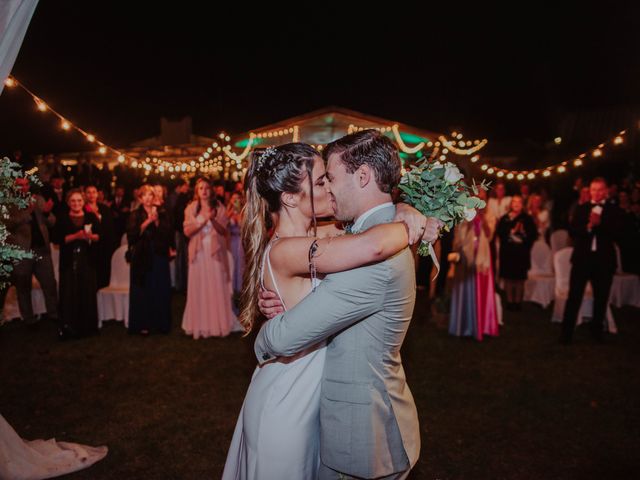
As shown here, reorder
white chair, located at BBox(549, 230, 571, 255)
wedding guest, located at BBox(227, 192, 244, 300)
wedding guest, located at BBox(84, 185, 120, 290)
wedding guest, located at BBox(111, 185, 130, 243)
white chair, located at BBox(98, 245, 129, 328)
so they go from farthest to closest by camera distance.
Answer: wedding guest, located at BBox(111, 185, 130, 243) → white chair, located at BBox(549, 230, 571, 255) → wedding guest, located at BBox(227, 192, 244, 300) → white chair, located at BBox(98, 245, 129, 328) → wedding guest, located at BBox(84, 185, 120, 290)

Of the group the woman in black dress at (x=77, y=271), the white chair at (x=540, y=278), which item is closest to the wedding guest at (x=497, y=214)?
the white chair at (x=540, y=278)

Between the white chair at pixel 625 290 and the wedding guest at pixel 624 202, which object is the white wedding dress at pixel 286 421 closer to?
the white chair at pixel 625 290

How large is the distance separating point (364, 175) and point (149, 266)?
518 centimetres

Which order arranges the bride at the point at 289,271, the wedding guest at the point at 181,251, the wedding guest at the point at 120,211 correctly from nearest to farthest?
1. the bride at the point at 289,271
2. the wedding guest at the point at 181,251
3. the wedding guest at the point at 120,211

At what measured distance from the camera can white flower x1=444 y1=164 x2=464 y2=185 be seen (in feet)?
→ 6.12

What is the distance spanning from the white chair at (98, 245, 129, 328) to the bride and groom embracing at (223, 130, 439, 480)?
5.35m

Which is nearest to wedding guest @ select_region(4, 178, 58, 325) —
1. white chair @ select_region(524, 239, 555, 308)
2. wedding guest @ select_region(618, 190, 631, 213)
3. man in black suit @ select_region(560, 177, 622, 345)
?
man in black suit @ select_region(560, 177, 622, 345)

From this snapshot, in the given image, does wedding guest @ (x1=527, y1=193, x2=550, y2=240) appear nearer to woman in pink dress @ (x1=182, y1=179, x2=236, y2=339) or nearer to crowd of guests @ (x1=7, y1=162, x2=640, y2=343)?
crowd of guests @ (x1=7, y1=162, x2=640, y2=343)

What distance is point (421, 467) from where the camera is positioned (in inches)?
130

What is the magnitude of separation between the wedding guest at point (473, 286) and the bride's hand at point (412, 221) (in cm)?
465

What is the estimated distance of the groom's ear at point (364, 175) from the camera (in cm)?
170

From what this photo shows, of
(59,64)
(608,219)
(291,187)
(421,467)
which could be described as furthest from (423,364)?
(59,64)

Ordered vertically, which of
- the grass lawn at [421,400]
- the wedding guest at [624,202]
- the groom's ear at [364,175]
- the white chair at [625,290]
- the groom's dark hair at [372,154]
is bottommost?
the grass lawn at [421,400]

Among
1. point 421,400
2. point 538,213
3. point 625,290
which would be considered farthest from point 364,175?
point 538,213
